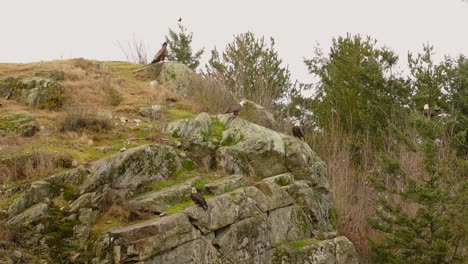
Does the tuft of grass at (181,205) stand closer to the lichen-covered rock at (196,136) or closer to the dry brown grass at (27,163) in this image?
the lichen-covered rock at (196,136)

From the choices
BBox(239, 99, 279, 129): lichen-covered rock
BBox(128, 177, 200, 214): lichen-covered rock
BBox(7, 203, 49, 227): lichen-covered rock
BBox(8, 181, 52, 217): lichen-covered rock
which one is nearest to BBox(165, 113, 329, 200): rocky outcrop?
BBox(128, 177, 200, 214): lichen-covered rock

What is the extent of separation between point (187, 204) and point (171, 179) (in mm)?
1337

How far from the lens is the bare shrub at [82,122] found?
13.4m

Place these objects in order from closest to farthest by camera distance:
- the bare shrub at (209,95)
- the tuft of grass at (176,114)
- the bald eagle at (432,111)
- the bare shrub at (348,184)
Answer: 1. the tuft of grass at (176,114)
2. the bare shrub at (209,95)
3. the bare shrub at (348,184)
4. the bald eagle at (432,111)

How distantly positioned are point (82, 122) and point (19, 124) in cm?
156

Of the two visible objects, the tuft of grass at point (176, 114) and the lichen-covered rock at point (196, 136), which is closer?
the lichen-covered rock at point (196, 136)

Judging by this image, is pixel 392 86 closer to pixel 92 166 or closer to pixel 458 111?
pixel 458 111

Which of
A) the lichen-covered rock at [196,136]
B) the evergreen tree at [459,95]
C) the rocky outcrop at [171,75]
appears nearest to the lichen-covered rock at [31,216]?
the lichen-covered rock at [196,136]

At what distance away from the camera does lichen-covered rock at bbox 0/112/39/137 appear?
12.8 metres

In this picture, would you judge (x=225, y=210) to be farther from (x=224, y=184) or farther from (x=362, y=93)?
(x=362, y=93)

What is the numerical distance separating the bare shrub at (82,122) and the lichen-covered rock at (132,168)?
2236 millimetres

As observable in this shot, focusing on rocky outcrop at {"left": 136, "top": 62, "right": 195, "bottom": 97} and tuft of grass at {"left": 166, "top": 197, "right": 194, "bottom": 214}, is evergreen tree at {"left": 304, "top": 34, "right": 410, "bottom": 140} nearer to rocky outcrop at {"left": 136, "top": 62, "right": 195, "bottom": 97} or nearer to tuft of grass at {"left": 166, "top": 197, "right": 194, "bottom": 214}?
rocky outcrop at {"left": 136, "top": 62, "right": 195, "bottom": 97}

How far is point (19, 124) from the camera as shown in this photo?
13.1 m

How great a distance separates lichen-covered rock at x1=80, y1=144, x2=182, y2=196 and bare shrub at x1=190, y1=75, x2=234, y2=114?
408 cm
